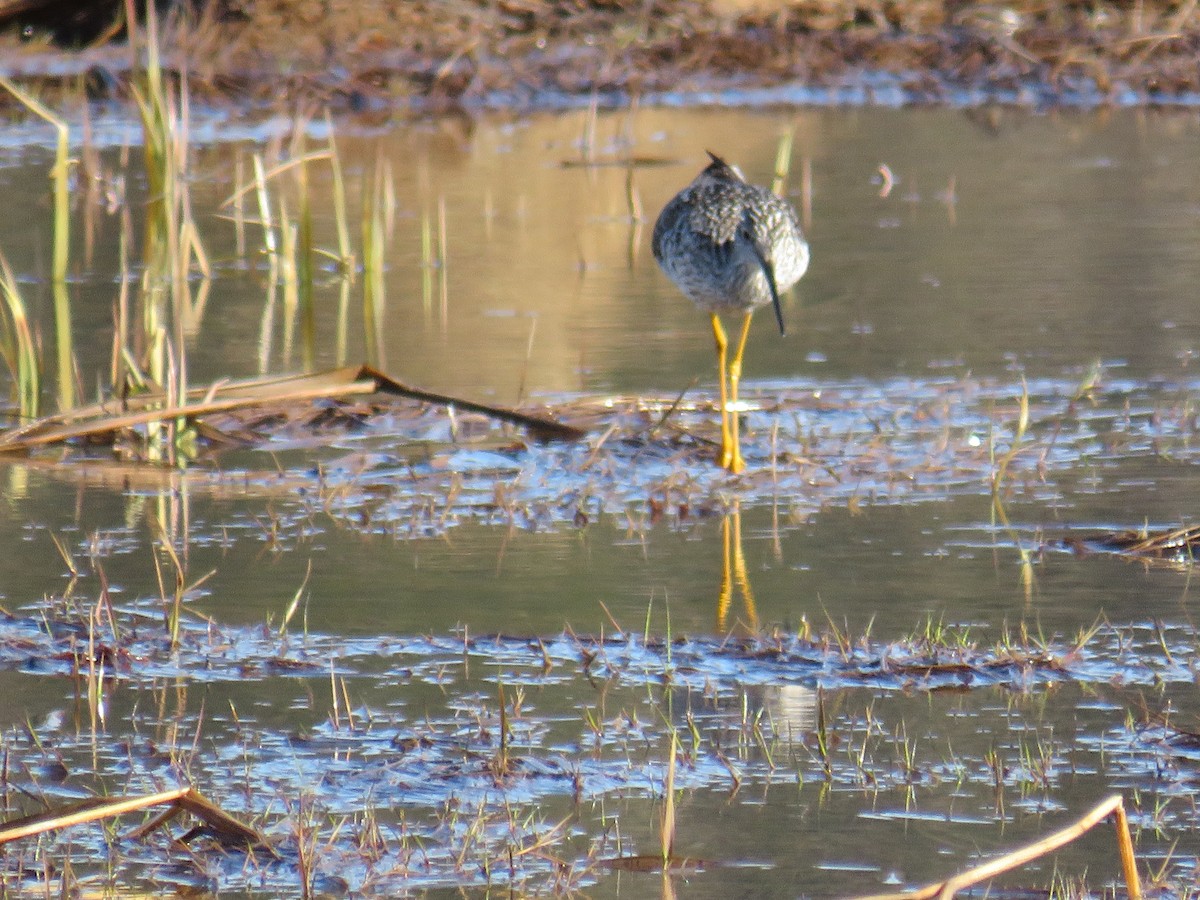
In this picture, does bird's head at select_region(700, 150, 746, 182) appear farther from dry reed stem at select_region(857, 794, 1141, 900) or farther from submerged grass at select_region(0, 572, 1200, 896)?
dry reed stem at select_region(857, 794, 1141, 900)

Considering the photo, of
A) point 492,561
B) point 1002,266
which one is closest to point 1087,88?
point 1002,266

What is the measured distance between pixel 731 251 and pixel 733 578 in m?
1.92

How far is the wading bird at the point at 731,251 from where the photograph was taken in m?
6.97

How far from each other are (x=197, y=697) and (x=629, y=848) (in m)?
1.26

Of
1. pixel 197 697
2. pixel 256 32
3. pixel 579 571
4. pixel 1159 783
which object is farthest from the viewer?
pixel 256 32

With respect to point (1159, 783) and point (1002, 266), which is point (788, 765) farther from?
point (1002, 266)

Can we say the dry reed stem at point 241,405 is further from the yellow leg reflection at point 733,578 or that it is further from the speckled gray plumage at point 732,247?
the yellow leg reflection at point 733,578

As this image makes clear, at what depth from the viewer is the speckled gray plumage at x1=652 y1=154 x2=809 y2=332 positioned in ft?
22.9

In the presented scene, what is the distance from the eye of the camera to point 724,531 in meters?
5.86

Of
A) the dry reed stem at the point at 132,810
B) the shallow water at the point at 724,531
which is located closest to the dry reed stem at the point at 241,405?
the shallow water at the point at 724,531

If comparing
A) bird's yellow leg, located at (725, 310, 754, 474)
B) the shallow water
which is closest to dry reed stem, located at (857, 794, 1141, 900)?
the shallow water

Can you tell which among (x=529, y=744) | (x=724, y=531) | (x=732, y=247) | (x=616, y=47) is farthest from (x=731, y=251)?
(x=616, y=47)

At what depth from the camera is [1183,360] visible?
800 cm

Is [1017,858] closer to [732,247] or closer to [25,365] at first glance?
[732,247]
